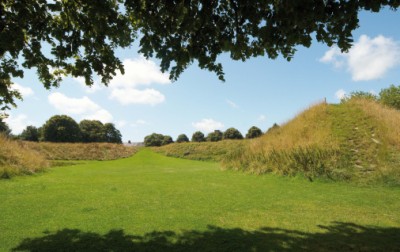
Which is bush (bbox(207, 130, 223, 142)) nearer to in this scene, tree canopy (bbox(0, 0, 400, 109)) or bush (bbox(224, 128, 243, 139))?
bush (bbox(224, 128, 243, 139))

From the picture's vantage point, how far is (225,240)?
5941mm

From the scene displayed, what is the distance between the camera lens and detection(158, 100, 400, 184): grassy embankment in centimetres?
1365

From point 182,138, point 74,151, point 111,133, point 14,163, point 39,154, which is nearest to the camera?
point 14,163

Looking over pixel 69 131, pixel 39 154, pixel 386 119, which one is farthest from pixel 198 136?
pixel 386 119

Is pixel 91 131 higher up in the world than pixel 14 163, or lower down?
higher up

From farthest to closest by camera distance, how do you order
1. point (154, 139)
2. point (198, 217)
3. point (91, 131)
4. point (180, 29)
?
point (154, 139) → point (91, 131) → point (198, 217) → point (180, 29)

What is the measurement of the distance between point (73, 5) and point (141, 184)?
770 cm

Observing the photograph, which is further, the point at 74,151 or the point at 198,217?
the point at 74,151

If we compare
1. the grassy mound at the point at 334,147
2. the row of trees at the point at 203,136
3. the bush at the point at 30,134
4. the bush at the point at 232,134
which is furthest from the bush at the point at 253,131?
the grassy mound at the point at 334,147

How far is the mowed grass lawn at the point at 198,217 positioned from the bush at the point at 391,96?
66.2m

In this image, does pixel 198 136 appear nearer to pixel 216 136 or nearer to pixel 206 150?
pixel 216 136

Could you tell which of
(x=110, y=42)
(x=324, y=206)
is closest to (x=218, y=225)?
(x=324, y=206)

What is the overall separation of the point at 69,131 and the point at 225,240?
79288 millimetres

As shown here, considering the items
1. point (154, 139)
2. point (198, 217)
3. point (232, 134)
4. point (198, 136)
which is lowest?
point (198, 217)
